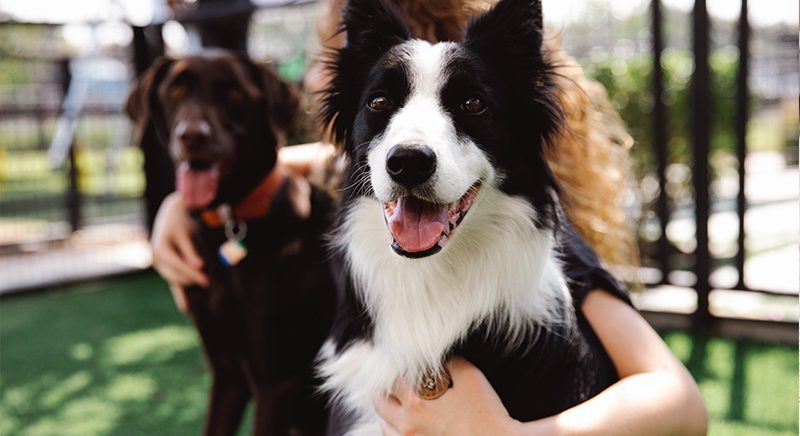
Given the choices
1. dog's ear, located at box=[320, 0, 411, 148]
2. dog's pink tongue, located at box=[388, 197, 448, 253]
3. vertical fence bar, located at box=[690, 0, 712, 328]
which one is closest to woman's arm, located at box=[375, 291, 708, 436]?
dog's pink tongue, located at box=[388, 197, 448, 253]

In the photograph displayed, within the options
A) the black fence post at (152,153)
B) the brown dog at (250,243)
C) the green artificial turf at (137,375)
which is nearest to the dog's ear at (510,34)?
the brown dog at (250,243)

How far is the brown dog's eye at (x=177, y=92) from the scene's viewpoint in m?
2.65

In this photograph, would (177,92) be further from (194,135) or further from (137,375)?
(137,375)

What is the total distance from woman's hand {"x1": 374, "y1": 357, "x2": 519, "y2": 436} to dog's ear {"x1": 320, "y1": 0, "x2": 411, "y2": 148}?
0.66 metres

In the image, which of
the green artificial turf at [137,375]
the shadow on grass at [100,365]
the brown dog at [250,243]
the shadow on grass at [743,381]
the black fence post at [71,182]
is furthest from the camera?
the black fence post at [71,182]

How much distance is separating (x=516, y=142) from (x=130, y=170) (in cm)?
851

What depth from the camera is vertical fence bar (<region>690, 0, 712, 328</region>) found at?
152 inches

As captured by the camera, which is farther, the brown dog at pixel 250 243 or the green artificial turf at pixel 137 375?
the green artificial turf at pixel 137 375

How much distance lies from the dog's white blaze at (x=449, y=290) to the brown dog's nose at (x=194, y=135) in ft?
3.13

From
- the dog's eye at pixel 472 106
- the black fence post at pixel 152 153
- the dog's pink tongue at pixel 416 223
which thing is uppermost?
the dog's eye at pixel 472 106

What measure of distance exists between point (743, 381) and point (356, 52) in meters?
2.56

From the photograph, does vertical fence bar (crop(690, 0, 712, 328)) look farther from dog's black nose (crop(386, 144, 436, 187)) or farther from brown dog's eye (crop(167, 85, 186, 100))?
dog's black nose (crop(386, 144, 436, 187))

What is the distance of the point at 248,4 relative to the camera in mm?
5219

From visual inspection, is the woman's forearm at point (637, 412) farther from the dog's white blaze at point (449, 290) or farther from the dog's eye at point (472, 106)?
the dog's eye at point (472, 106)
